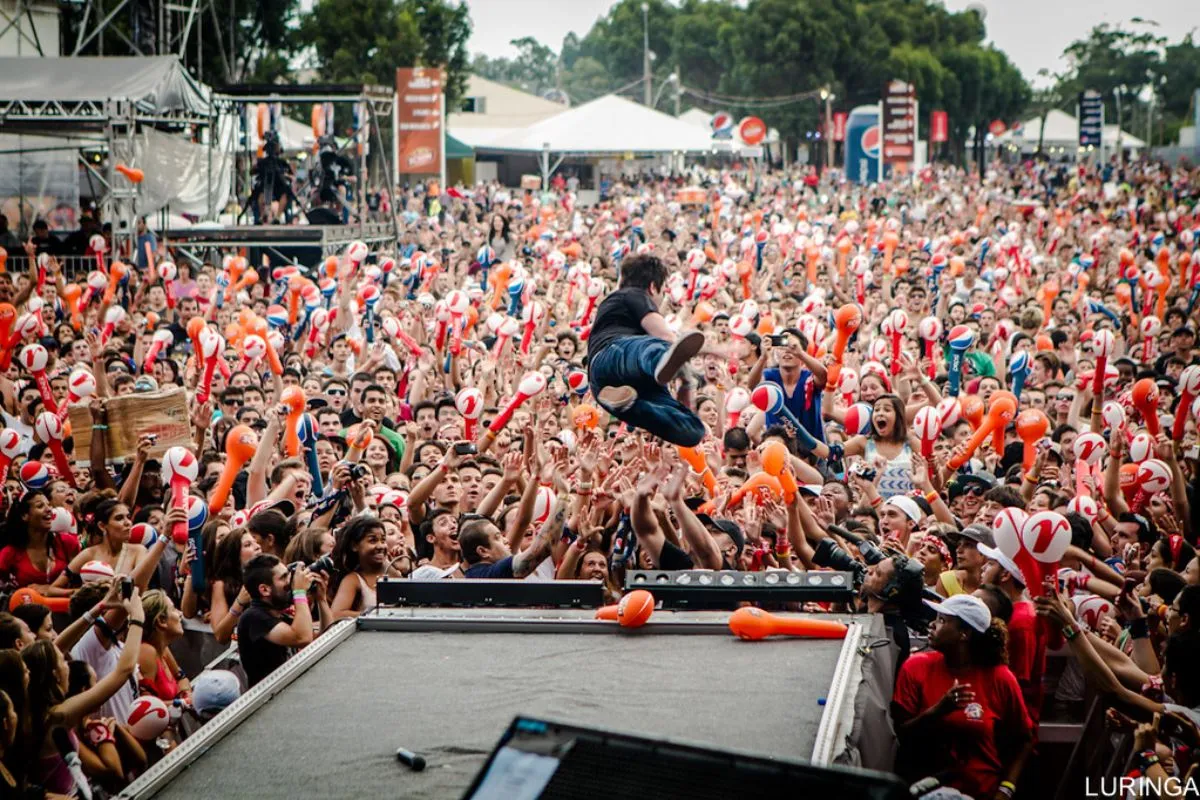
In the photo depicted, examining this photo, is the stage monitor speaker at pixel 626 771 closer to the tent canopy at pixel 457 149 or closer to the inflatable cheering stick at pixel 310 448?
the inflatable cheering stick at pixel 310 448

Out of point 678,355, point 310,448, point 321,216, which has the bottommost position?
point 310,448

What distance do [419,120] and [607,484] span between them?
23246mm

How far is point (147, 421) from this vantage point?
28.5 ft

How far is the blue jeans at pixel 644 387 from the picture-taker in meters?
6.39

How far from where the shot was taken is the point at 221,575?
7023 mm

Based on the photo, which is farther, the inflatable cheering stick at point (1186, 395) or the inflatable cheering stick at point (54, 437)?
the inflatable cheering stick at point (54, 437)

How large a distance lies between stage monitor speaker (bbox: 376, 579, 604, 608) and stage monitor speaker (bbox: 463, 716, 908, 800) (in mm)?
2850

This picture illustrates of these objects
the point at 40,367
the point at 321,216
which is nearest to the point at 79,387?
the point at 40,367

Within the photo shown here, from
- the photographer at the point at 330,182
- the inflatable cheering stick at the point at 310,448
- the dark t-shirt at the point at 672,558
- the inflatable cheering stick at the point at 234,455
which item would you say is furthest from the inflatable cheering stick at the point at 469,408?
the photographer at the point at 330,182

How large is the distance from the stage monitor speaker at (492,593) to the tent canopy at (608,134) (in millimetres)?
32311

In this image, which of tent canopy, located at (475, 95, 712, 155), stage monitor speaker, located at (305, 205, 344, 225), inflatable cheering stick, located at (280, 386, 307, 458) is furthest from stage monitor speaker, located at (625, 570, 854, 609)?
tent canopy, located at (475, 95, 712, 155)

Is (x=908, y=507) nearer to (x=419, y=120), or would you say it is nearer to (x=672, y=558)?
(x=672, y=558)

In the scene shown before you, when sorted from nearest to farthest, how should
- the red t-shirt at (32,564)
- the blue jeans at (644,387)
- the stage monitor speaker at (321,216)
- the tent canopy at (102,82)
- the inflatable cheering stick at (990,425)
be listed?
the blue jeans at (644,387) → the red t-shirt at (32,564) → the inflatable cheering stick at (990,425) → the tent canopy at (102,82) → the stage monitor speaker at (321,216)

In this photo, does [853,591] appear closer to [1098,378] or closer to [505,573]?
[505,573]
